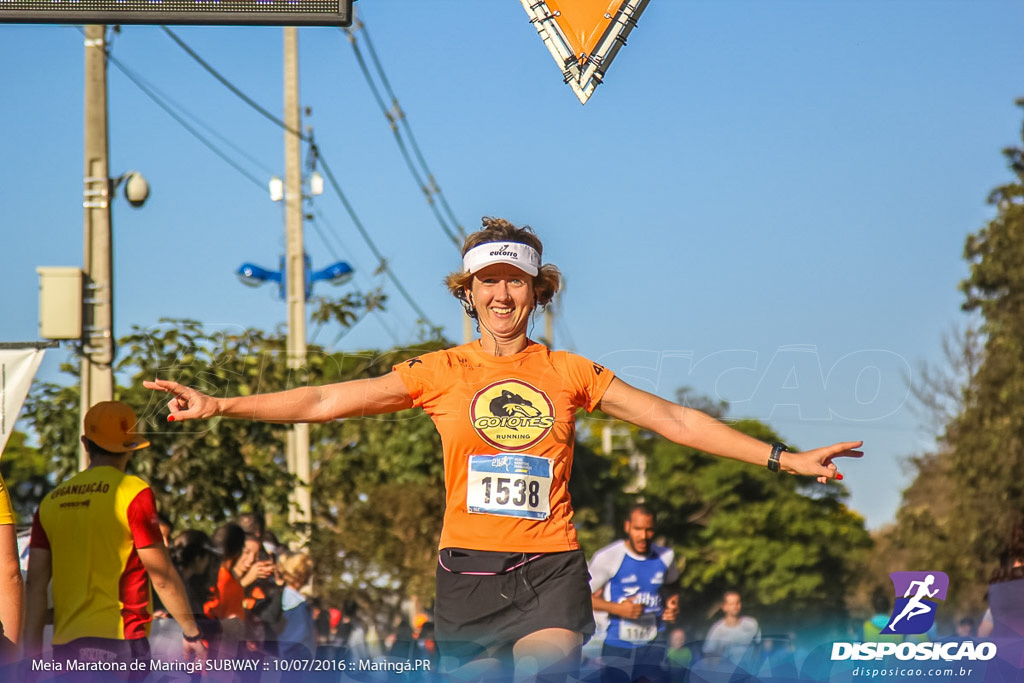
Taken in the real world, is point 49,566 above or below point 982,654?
above

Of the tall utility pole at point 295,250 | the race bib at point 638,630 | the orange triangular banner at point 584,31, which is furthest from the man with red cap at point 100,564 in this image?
the tall utility pole at point 295,250

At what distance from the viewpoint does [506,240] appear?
4402 mm

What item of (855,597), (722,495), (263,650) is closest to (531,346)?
(263,650)

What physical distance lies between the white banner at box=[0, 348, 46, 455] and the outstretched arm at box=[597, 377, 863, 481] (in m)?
3.70

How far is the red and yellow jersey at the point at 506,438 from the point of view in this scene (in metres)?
4.12

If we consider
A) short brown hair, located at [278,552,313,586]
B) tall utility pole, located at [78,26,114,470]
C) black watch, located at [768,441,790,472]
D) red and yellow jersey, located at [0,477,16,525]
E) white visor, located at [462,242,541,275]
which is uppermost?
tall utility pole, located at [78,26,114,470]

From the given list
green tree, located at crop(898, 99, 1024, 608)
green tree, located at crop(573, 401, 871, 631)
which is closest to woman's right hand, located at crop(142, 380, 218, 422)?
green tree, located at crop(898, 99, 1024, 608)

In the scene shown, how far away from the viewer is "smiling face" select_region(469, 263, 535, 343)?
14.3 ft

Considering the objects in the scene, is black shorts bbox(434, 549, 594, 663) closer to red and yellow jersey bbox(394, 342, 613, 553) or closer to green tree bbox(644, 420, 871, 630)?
red and yellow jersey bbox(394, 342, 613, 553)

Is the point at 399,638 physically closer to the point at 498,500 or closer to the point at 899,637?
the point at 899,637

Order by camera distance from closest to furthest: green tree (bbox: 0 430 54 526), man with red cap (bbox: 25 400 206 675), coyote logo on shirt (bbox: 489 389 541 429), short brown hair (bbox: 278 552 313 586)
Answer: coyote logo on shirt (bbox: 489 389 541 429) < man with red cap (bbox: 25 400 206 675) < short brown hair (bbox: 278 552 313 586) < green tree (bbox: 0 430 54 526)

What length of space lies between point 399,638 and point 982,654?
256 inches

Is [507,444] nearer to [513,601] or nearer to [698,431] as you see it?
[513,601]

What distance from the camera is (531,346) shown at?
438 cm
